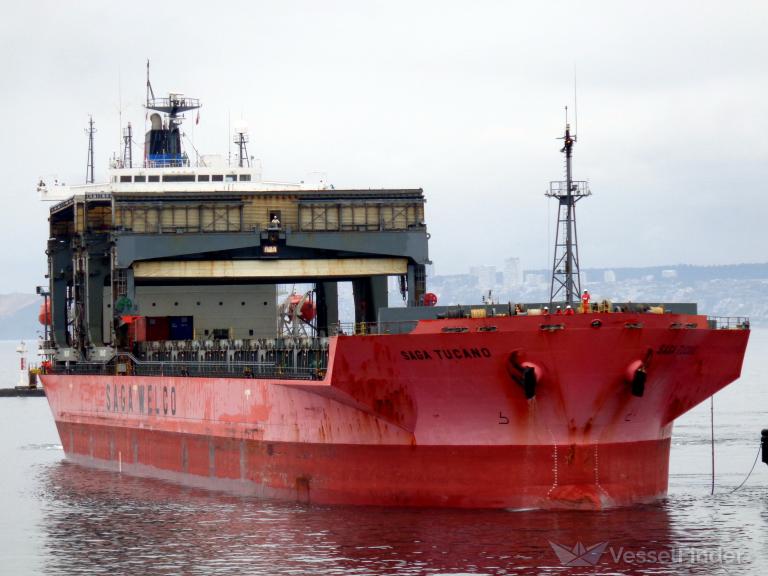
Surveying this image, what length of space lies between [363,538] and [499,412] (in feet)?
15.7

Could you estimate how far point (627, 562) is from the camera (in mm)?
32688

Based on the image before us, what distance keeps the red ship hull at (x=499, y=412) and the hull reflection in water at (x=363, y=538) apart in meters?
0.75

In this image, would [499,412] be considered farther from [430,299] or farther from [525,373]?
[430,299]

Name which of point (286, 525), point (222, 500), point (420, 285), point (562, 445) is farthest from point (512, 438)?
point (420, 285)

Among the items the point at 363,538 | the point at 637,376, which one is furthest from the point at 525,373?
the point at 363,538

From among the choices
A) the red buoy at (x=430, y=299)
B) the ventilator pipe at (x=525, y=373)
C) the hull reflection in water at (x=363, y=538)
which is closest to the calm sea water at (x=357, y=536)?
the hull reflection in water at (x=363, y=538)

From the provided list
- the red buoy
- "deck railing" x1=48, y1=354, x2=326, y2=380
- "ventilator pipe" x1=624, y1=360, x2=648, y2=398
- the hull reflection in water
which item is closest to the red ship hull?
"ventilator pipe" x1=624, y1=360, x2=648, y2=398

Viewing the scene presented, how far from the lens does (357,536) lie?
117 feet

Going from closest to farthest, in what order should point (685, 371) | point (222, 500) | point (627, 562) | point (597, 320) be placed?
point (627, 562) < point (597, 320) < point (685, 371) < point (222, 500)

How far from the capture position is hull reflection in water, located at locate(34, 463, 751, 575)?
32562 millimetres

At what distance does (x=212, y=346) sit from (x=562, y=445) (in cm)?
1745

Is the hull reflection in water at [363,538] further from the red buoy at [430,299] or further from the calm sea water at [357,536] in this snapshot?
the red buoy at [430,299]

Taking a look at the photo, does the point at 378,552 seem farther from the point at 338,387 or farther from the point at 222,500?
the point at 222,500

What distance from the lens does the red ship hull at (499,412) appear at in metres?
36.3
